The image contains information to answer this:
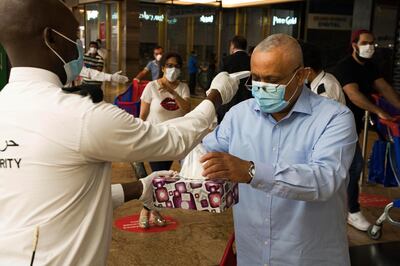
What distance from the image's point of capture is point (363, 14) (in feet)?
35.8

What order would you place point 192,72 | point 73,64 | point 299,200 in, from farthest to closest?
point 192,72
point 299,200
point 73,64

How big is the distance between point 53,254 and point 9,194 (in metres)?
0.21

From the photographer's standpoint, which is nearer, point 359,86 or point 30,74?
point 30,74

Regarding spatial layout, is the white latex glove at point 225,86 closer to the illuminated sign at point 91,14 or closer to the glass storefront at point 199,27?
the glass storefront at point 199,27

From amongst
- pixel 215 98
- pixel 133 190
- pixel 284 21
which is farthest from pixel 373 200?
pixel 284 21

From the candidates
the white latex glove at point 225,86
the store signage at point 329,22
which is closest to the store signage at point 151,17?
the store signage at point 329,22

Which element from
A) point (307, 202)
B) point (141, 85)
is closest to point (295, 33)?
point (141, 85)

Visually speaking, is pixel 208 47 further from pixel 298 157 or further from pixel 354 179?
pixel 298 157

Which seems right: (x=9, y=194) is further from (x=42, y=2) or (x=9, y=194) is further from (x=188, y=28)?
(x=188, y=28)

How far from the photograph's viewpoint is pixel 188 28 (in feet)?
56.9

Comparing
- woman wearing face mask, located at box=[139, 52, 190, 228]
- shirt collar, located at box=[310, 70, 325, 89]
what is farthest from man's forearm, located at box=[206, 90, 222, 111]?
woman wearing face mask, located at box=[139, 52, 190, 228]

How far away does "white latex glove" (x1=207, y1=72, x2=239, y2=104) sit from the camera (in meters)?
1.88

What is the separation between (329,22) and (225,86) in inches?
453

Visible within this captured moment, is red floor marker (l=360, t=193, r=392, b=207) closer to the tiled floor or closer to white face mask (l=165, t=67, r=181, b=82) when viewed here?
the tiled floor
